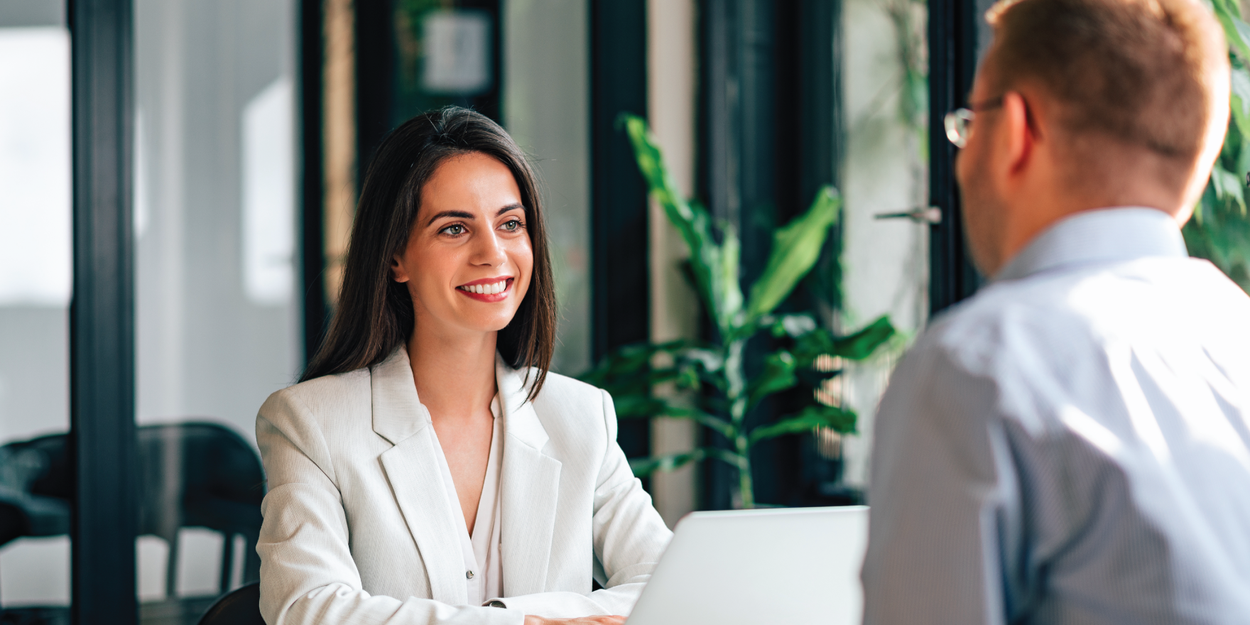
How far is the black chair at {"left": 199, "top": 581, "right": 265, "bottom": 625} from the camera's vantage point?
1366mm

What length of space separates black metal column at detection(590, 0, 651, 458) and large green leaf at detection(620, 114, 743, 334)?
30 cm

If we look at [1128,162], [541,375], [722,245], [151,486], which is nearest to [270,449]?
[541,375]

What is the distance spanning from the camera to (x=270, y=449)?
143 cm

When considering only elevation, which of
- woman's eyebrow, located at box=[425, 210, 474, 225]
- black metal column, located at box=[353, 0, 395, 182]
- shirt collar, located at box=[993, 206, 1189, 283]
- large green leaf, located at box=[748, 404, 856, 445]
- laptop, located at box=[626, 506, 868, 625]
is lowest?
large green leaf, located at box=[748, 404, 856, 445]

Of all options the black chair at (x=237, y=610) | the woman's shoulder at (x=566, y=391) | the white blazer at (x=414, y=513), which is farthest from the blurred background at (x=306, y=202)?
the black chair at (x=237, y=610)

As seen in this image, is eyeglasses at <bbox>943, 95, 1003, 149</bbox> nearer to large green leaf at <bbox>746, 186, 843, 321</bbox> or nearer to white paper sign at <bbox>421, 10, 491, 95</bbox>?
large green leaf at <bbox>746, 186, 843, 321</bbox>

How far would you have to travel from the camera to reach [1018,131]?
0.72m

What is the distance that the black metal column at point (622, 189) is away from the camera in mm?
3479

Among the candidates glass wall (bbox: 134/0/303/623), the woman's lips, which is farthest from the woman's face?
glass wall (bbox: 134/0/303/623)

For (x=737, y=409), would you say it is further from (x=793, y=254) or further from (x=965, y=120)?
(x=965, y=120)

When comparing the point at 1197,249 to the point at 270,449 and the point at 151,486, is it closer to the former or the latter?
the point at 270,449

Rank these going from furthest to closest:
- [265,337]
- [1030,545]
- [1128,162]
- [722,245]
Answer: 1. [722,245]
2. [265,337]
3. [1128,162]
4. [1030,545]

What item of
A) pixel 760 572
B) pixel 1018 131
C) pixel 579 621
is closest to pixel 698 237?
pixel 579 621

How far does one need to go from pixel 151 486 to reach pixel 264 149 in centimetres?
109
